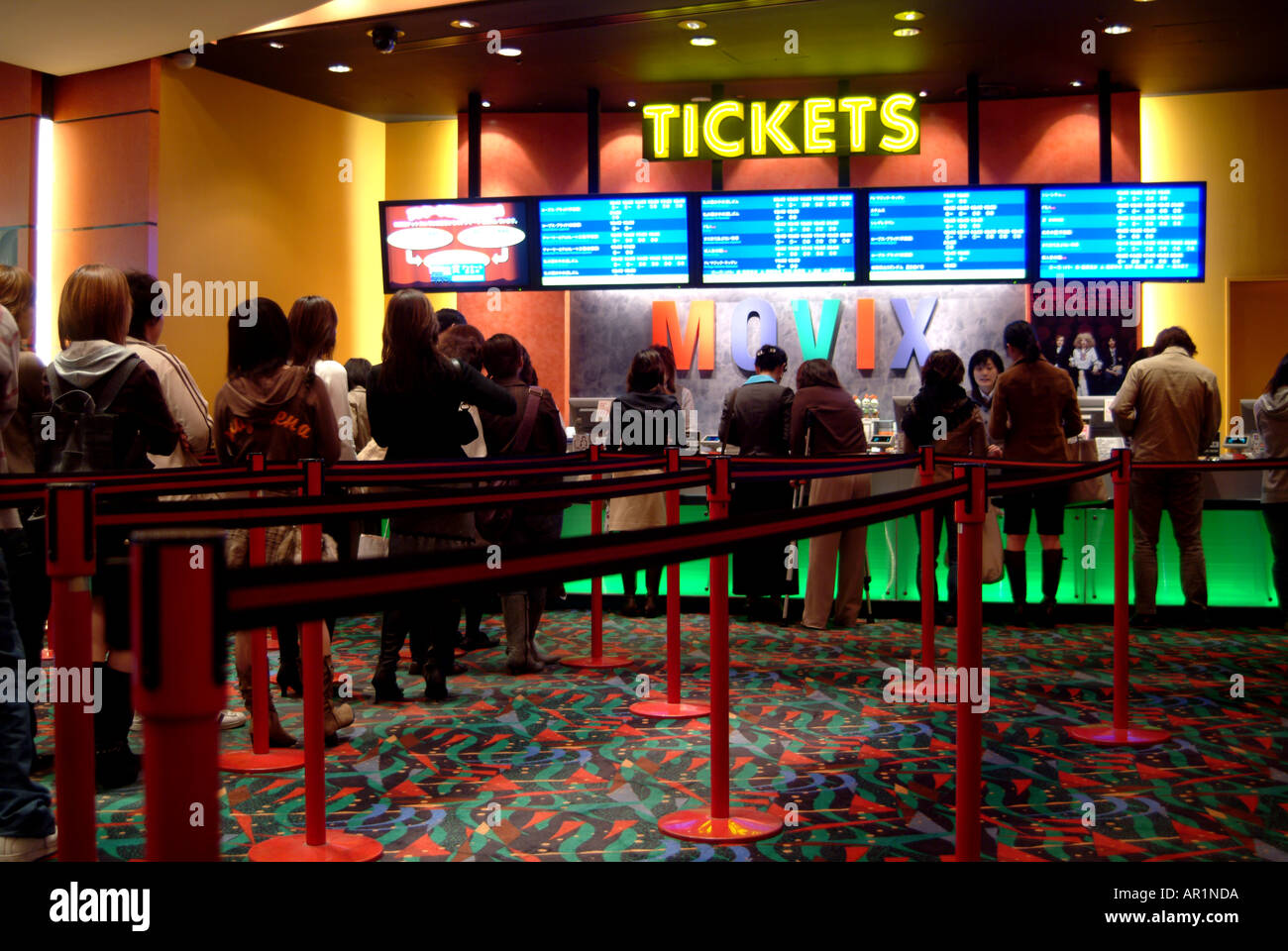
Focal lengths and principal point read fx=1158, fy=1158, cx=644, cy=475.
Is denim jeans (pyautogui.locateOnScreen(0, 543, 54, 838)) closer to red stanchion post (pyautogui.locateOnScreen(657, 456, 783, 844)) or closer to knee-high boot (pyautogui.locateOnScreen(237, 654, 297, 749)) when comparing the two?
knee-high boot (pyautogui.locateOnScreen(237, 654, 297, 749))

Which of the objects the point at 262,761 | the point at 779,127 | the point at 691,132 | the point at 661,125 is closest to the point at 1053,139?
the point at 779,127

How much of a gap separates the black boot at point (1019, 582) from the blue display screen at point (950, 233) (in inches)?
97.7

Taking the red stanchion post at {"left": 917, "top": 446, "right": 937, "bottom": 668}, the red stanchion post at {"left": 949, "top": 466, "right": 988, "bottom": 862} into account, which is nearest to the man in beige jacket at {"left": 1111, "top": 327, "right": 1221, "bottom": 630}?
the red stanchion post at {"left": 917, "top": 446, "right": 937, "bottom": 668}

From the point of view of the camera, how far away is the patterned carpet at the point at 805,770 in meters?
2.92

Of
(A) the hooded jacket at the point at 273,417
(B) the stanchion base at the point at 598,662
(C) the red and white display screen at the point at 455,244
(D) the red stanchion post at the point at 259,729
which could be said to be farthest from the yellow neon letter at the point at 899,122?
(D) the red stanchion post at the point at 259,729

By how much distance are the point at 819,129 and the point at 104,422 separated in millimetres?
6022

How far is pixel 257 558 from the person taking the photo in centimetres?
354

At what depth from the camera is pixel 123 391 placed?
132 inches

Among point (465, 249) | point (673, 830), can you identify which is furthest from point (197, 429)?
point (465, 249)

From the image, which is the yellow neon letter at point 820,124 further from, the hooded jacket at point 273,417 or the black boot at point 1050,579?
the hooded jacket at point 273,417

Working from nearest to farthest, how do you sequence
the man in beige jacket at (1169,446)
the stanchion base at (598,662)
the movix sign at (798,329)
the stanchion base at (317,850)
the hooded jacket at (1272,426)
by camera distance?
the stanchion base at (317,850) → the stanchion base at (598,662) → the hooded jacket at (1272,426) → the man in beige jacket at (1169,446) → the movix sign at (798,329)

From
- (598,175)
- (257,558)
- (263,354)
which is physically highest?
(598,175)

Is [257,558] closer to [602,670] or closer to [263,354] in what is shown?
[263,354]
